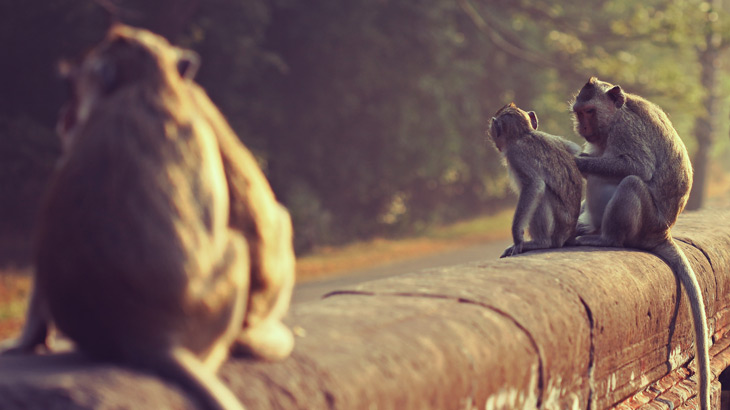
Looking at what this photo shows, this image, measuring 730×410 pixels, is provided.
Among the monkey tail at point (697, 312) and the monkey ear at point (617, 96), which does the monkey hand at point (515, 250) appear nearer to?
the monkey tail at point (697, 312)

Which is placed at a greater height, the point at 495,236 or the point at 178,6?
the point at 178,6

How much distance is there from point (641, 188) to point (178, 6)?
9.97 m

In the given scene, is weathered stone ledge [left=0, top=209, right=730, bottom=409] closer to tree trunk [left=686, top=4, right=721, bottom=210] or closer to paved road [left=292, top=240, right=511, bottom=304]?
paved road [left=292, top=240, right=511, bottom=304]

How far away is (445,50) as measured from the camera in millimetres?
19172

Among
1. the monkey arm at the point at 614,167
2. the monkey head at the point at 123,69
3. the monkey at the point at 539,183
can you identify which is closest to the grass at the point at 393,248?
the monkey at the point at 539,183

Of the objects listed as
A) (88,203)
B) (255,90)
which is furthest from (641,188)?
(255,90)

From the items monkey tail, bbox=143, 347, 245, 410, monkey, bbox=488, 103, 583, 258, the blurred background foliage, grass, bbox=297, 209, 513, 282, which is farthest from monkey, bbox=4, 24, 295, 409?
grass, bbox=297, 209, 513, 282

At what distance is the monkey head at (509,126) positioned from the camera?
215 inches

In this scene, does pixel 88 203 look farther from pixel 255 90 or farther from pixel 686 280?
pixel 255 90

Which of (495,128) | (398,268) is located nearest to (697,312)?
(495,128)

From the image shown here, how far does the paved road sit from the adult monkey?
688 cm

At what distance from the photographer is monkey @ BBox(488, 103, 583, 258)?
16.8ft

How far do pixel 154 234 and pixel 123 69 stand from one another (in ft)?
1.51

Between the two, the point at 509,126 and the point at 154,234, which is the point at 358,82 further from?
the point at 154,234
